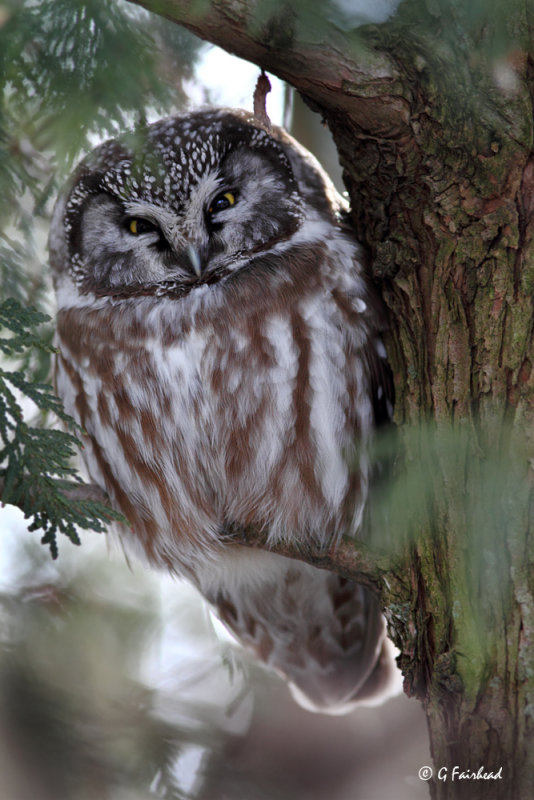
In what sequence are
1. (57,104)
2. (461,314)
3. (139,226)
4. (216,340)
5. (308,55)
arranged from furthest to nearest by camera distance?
1. (139,226)
2. (216,340)
3. (57,104)
4. (461,314)
5. (308,55)

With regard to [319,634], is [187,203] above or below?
above

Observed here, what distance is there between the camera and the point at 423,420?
2207 mm

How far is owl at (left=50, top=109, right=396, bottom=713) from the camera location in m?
2.55

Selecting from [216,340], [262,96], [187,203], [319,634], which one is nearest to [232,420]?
[216,340]

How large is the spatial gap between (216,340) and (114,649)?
73.2 inches

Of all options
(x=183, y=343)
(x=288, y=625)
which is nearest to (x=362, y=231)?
(x=183, y=343)

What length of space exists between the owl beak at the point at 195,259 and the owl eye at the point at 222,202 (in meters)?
0.18

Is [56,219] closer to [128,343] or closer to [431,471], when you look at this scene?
[128,343]

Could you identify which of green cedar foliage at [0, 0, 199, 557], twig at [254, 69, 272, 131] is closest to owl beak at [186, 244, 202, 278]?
green cedar foliage at [0, 0, 199, 557]

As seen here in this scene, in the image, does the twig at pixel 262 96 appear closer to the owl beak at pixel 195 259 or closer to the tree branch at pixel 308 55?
the tree branch at pixel 308 55

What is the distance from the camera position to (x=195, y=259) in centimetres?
261

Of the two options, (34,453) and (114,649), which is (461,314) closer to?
(34,453)

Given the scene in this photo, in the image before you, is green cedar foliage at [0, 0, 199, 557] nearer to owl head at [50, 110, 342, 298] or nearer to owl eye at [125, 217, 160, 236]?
owl head at [50, 110, 342, 298]

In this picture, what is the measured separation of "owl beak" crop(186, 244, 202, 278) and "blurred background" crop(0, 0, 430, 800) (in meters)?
0.40
